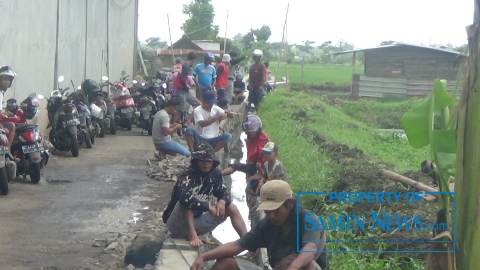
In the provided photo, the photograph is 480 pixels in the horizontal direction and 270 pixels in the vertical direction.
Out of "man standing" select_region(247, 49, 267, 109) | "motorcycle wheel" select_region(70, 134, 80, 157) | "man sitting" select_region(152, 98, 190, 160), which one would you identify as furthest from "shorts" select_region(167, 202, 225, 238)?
"man standing" select_region(247, 49, 267, 109)

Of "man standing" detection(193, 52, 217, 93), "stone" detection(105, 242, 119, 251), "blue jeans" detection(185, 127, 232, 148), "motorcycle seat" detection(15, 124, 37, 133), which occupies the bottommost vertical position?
"stone" detection(105, 242, 119, 251)

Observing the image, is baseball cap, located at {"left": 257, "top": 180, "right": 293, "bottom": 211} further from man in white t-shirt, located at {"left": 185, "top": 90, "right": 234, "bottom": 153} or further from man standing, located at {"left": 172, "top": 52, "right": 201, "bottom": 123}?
man standing, located at {"left": 172, "top": 52, "right": 201, "bottom": 123}

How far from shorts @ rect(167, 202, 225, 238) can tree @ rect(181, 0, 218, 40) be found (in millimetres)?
39121

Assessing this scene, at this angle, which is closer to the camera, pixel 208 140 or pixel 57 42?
pixel 208 140

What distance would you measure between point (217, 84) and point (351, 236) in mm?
10151

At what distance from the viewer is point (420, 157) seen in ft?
44.9

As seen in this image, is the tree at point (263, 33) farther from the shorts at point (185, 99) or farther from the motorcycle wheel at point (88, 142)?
the motorcycle wheel at point (88, 142)

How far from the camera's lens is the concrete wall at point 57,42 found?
11284mm

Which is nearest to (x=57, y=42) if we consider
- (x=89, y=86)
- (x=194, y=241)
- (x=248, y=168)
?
(x=89, y=86)

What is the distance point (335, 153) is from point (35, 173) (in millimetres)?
4908

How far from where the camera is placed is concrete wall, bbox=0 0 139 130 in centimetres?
1128

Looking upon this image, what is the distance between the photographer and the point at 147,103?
1520 centimetres

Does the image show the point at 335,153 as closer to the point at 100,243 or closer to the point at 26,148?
the point at 26,148

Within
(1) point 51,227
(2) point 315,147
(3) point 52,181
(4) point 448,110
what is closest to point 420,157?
(2) point 315,147
